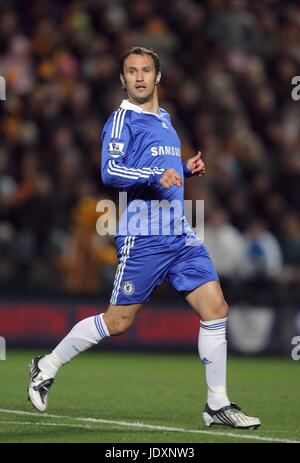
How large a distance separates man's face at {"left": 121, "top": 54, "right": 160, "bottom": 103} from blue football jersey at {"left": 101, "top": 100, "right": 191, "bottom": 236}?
3.9 inches

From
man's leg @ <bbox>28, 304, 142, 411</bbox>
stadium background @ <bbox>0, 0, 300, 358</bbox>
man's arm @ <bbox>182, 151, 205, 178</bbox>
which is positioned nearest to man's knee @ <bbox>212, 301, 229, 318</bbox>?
man's leg @ <bbox>28, 304, 142, 411</bbox>

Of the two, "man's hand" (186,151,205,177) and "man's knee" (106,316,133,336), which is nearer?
"man's knee" (106,316,133,336)

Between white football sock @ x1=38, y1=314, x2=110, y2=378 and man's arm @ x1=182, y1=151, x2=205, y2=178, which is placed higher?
man's arm @ x1=182, y1=151, x2=205, y2=178

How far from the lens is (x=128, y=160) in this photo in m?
7.46

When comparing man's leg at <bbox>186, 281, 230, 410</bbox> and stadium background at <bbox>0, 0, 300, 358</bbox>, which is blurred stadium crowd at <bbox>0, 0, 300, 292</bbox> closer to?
stadium background at <bbox>0, 0, 300, 358</bbox>

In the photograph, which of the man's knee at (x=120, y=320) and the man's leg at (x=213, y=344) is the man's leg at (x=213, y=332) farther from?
the man's knee at (x=120, y=320)

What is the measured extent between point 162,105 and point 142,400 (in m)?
7.29

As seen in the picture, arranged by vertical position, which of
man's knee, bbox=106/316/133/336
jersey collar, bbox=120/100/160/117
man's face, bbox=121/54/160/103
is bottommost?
man's knee, bbox=106/316/133/336

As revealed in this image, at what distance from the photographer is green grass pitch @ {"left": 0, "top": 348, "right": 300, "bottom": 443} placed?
22.7ft

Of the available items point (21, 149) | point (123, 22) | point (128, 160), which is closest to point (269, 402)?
point (128, 160)

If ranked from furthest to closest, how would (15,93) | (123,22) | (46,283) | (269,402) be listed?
(123,22), (15,93), (46,283), (269,402)

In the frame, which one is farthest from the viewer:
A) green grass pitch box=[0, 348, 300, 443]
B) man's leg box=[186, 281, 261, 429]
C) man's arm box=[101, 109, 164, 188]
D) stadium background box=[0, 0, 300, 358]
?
stadium background box=[0, 0, 300, 358]

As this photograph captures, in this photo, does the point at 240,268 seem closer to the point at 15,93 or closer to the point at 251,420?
the point at 15,93

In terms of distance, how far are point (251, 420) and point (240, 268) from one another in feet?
22.6
